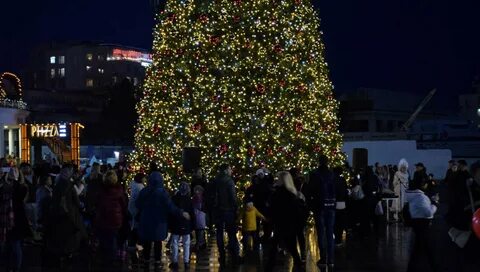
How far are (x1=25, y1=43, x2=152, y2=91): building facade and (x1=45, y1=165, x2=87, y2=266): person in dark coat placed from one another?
399 ft

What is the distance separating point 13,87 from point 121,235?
4289 centimetres

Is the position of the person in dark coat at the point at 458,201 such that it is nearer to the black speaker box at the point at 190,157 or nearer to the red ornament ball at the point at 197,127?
the black speaker box at the point at 190,157

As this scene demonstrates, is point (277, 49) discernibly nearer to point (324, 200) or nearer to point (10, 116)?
point (324, 200)

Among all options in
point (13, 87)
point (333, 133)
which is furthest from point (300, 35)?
point (13, 87)

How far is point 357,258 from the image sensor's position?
1675cm

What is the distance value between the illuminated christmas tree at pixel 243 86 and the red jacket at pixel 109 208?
8.72 metres

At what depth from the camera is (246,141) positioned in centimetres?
2309

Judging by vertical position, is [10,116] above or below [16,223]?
above

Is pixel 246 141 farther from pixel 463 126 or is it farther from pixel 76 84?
pixel 76 84

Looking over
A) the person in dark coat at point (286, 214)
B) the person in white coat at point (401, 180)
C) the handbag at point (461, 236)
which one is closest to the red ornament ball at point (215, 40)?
the person in white coat at point (401, 180)

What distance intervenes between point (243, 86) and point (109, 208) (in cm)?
929

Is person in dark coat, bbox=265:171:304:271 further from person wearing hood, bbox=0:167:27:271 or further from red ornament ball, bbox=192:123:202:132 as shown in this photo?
red ornament ball, bbox=192:123:202:132

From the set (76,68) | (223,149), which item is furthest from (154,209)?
(76,68)

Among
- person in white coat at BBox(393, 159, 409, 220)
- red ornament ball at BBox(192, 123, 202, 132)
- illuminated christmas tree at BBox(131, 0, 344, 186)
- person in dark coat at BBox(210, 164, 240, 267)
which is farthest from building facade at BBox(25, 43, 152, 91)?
person in dark coat at BBox(210, 164, 240, 267)
